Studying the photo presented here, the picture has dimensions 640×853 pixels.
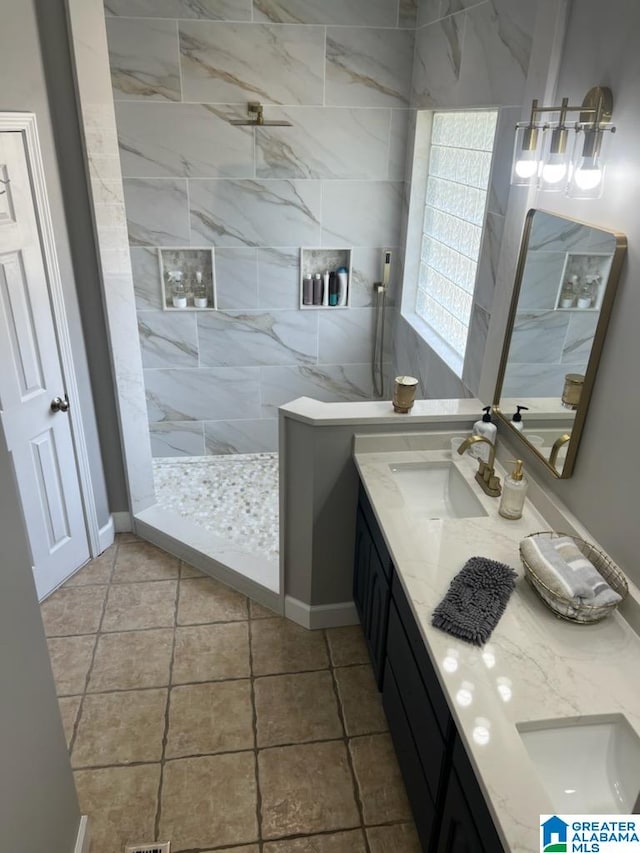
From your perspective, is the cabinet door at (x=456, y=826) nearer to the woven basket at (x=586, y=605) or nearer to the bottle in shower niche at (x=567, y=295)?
the woven basket at (x=586, y=605)

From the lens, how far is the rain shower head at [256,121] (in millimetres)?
3811

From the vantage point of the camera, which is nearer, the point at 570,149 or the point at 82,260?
the point at 570,149

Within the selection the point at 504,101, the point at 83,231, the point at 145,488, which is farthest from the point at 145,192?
the point at 504,101

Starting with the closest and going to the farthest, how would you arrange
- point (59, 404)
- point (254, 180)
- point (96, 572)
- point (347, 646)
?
point (347, 646)
point (59, 404)
point (96, 572)
point (254, 180)

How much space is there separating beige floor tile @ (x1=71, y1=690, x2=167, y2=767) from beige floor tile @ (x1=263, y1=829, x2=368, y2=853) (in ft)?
1.96

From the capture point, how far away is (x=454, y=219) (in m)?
3.65

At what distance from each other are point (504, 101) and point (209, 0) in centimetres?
202

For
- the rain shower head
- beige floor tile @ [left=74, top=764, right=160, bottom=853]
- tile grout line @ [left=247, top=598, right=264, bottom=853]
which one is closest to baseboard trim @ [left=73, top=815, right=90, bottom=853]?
beige floor tile @ [left=74, top=764, right=160, bottom=853]

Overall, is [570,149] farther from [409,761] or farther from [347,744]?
[347,744]

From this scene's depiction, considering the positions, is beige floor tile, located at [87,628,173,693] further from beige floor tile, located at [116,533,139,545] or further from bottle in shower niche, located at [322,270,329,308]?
bottle in shower niche, located at [322,270,329,308]

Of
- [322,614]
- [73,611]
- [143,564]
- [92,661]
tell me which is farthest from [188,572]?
[322,614]

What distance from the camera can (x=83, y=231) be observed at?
3133 millimetres

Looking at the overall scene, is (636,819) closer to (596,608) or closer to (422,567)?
(596,608)

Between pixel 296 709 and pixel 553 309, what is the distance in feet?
6.29
